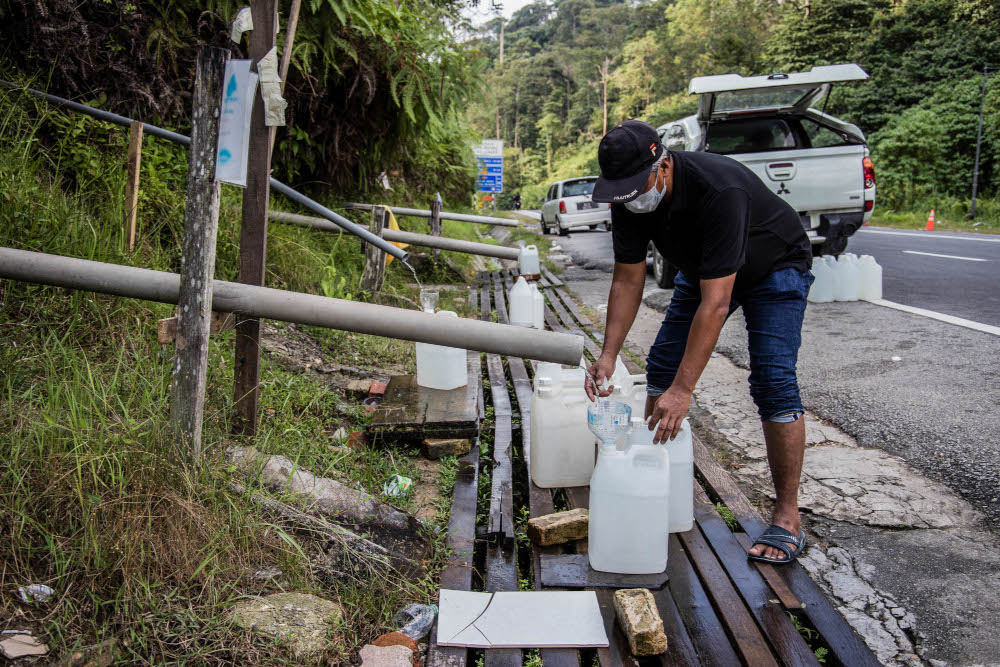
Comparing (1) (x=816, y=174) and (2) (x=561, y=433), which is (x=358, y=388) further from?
(1) (x=816, y=174)

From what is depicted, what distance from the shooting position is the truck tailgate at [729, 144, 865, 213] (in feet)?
23.7

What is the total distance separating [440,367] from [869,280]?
17.5 feet

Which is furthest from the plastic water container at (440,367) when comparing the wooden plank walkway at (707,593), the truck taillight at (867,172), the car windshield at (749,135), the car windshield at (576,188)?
the car windshield at (576,188)

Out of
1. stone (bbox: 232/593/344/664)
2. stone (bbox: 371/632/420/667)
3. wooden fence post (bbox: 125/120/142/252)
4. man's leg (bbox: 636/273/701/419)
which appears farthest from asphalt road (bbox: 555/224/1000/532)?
wooden fence post (bbox: 125/120/142/252)

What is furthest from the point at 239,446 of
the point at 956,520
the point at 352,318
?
the point at 956,520

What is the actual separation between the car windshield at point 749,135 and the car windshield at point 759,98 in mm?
283

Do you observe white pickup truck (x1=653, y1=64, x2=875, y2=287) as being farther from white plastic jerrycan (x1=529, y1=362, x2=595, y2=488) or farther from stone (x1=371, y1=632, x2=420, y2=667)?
stone (x1=371, y1=632, x2=420, y2=667)

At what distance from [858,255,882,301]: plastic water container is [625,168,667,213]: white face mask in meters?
5.61

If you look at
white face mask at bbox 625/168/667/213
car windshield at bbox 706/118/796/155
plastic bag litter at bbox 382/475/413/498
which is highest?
car windshield at bbox 706/118/796/155

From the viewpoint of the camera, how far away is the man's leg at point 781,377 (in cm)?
269

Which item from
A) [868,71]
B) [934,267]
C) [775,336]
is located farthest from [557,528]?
[868,71]

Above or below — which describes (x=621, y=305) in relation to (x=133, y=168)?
below

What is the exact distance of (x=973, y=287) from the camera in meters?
7.91

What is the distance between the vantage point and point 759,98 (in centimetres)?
753
